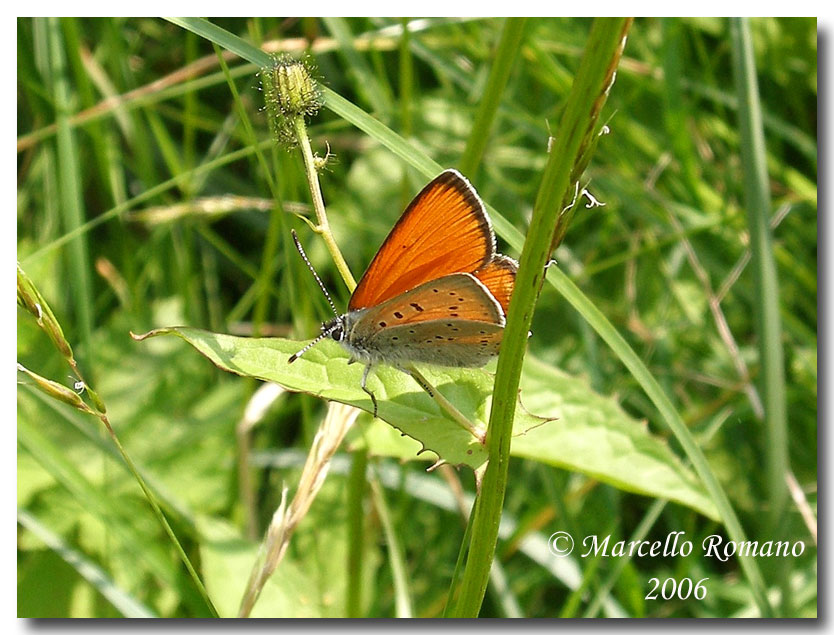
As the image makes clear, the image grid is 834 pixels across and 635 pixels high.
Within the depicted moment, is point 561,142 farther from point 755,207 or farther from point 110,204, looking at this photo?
point 110,204

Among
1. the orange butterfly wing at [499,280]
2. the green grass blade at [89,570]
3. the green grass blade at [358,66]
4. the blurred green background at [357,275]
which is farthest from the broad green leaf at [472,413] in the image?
the green grass blade at [358,66]

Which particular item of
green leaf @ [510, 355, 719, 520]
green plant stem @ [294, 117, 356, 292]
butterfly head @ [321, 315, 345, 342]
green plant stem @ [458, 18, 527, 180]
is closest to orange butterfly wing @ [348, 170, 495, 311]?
butterfly head @ [321, 315, 345, 342]

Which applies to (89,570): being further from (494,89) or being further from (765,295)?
(765,295)

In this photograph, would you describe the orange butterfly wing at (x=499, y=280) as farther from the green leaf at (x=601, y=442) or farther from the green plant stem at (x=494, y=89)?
the green leaf at (x=601, y=442)

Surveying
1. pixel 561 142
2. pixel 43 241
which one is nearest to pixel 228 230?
pixel 43 241

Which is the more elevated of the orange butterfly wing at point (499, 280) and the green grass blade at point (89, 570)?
the orange butterfly wing at point (499, 280)

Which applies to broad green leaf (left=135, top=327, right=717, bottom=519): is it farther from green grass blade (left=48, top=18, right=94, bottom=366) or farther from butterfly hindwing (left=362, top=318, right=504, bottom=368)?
green grass blade (left=48, top=18, right=94, bottom=366)
